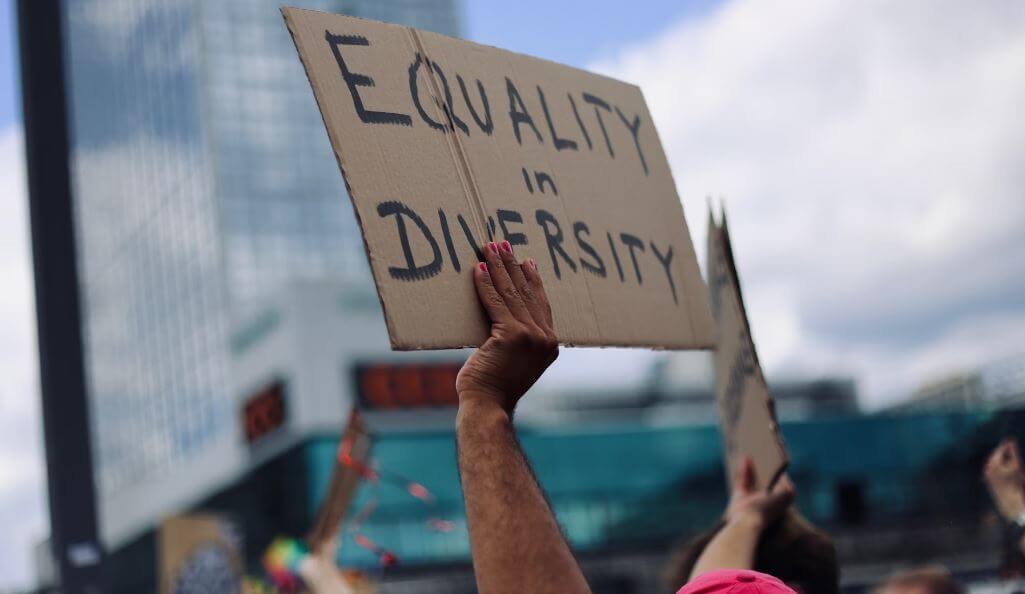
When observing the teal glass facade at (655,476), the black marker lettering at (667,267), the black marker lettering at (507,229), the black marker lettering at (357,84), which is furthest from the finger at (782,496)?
the teal glass facade at (655,476)

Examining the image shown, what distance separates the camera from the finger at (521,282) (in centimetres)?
179

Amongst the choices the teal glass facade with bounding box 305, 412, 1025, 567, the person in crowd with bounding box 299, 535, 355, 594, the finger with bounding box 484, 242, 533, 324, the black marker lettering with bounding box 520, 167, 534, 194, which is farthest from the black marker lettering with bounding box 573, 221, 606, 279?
the teal glass facade with bounding box 305, 412, 1025, 567

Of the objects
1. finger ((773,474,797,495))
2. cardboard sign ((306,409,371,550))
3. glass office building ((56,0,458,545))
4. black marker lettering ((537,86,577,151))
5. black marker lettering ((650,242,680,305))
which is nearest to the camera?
black marker lettering ((537,86,577,151))

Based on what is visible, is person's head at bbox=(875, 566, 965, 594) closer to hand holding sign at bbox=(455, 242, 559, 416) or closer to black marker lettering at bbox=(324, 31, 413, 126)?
hand holding sign at bbox=(455, 242, 559, 416)

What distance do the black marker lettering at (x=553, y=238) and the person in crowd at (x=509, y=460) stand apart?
0.22 meters

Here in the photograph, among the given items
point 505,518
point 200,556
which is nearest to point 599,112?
point 505,518

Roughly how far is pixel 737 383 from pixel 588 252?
2.88 feet


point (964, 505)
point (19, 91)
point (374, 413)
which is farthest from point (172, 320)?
point (19, 91)

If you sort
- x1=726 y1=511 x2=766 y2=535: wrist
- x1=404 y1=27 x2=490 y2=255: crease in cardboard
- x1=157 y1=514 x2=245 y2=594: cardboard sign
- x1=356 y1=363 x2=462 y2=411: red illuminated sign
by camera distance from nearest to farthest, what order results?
1. x1=404 y1=27 x2=490 y2=255: crease in cardboard
2. x1=726 y1=511 x2=766 y2=535: wrist
3. x1=157 y1=514 x2=245 y2=594: cardboard sign
4. x1=356 y1=363 x2=462 y2=411: red illuminated sign

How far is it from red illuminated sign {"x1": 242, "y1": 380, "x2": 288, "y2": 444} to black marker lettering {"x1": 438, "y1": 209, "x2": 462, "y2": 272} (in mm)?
37079

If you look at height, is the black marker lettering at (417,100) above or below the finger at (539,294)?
above

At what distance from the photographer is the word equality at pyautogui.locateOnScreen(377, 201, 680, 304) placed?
6.13ft

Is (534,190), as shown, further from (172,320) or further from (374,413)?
(172,320)

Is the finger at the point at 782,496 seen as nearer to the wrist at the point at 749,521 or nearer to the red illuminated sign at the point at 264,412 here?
the wrist at the point at 749,521
